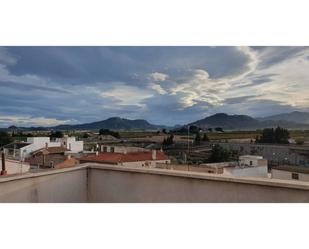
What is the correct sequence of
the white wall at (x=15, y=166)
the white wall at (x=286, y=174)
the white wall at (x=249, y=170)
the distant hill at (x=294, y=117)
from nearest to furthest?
the white wall at (x=249, y=170) < the white wall at (x=286, y=174) < the white wall at (x=15, y=166) < the distant hill at (x=294, y=117)

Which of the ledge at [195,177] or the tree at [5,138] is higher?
the tree at [5,138]

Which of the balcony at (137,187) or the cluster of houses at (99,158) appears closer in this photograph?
the balcony at (137,187)

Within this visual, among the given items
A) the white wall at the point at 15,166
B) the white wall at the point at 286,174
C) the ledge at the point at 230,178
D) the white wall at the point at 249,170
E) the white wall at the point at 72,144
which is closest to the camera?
the ledge at the point at 230,178

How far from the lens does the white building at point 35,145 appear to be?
317 cm

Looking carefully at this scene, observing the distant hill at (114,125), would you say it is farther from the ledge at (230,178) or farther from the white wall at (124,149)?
the ledge at (230,178)

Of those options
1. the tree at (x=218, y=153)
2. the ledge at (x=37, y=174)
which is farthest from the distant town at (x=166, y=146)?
the ledge at (x=37, y=174)

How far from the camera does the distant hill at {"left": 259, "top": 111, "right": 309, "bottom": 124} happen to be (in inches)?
118

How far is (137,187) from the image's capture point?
7.35 ft

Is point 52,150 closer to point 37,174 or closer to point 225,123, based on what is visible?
point 37,174
